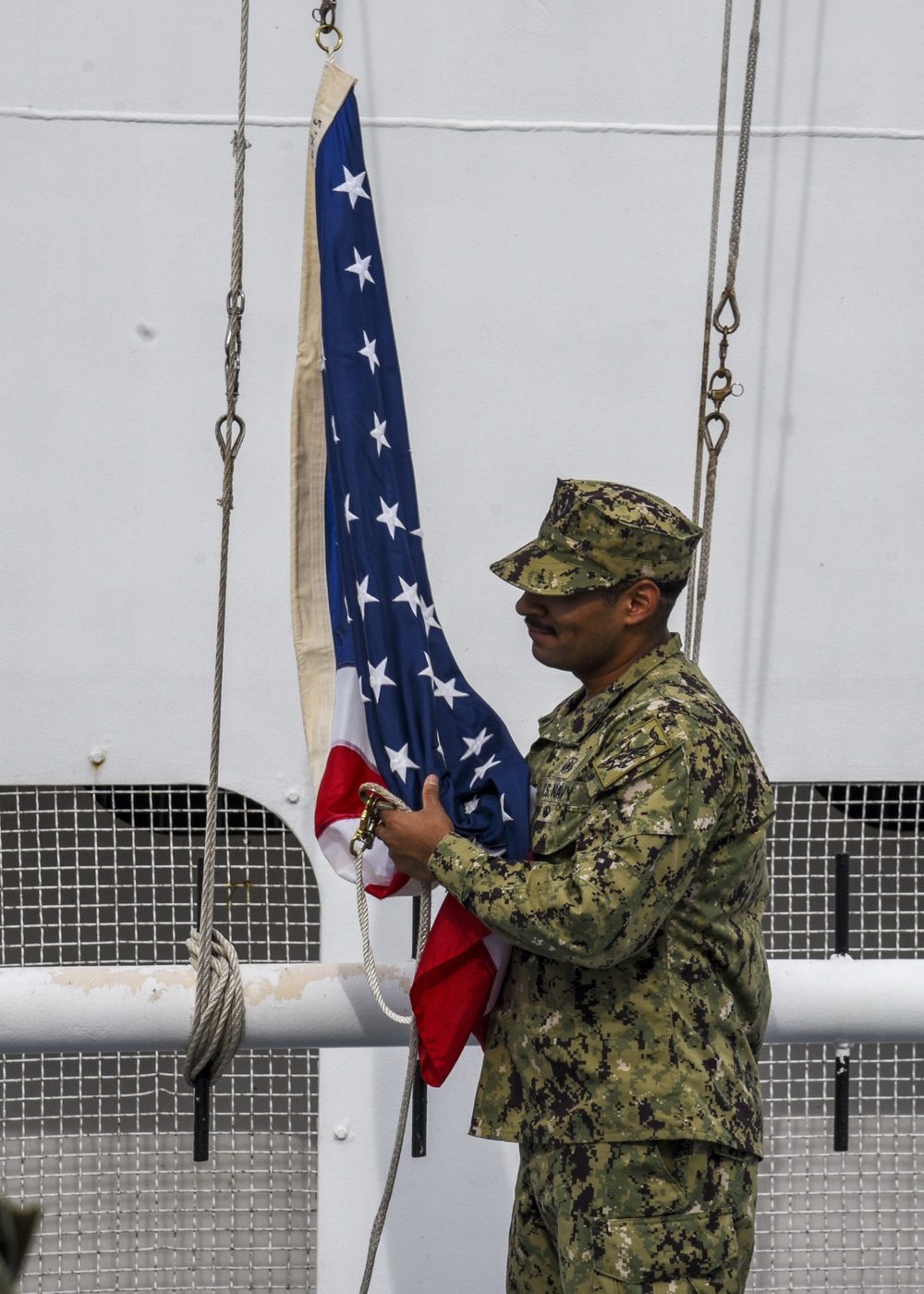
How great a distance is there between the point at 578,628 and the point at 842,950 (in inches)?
40.0

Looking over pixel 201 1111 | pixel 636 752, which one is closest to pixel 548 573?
pixel 636 752

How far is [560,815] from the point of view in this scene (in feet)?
5.30

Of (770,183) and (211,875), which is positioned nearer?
(211,875)

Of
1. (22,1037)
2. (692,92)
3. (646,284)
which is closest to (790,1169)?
(22,1037)

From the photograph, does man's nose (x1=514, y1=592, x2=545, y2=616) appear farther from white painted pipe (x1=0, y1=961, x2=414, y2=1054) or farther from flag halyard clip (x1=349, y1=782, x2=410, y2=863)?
white painted pipe (x1=0, y1=961, x2=414, y2=1054)

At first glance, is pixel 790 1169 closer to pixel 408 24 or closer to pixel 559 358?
pixel 559 358

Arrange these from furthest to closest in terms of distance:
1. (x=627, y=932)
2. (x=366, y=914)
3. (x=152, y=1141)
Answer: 1. (x=152, y=1141)
2. (x=366, y=914)
3. (x=627, y=932)

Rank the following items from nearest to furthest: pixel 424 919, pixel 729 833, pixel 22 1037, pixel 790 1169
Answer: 1. pixel 729 833
2. pixel 424 919
3. pixel 22 1037
4. pixel 790 1169

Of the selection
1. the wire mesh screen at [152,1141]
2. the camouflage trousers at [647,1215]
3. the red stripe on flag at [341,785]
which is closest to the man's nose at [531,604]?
the red stripe on flag at [341,785]

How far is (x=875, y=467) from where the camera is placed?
2.72 m

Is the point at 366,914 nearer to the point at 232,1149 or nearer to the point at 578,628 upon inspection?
the point at 578,628

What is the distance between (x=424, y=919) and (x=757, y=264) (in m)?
1.59

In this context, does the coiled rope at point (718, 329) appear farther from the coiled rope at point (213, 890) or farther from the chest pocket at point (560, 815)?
the coiled rope at point (213, 890)

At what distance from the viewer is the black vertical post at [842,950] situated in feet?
7.57
